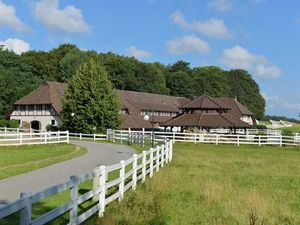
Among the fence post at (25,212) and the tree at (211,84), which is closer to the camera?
the fence post at (25,212)

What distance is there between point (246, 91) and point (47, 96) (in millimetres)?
88599

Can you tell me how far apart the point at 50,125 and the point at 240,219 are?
188 feet

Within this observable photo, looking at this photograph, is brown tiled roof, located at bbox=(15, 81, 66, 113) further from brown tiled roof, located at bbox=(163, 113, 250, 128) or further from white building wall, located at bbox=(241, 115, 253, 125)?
white building wall, located at bbox=(241, 115, 253, 125)

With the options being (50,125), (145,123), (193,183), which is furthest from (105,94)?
(193,183)

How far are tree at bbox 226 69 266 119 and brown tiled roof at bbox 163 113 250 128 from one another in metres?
82.8

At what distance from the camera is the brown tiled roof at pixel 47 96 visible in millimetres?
69750

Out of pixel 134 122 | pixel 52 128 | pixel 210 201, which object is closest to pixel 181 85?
pixel 134 122

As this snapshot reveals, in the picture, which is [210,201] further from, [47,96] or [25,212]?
[47,96]

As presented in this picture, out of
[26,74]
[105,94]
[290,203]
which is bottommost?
[290,203]

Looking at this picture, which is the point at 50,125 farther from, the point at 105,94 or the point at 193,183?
the point at 193,183

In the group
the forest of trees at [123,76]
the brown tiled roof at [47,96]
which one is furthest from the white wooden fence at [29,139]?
the forest of trees at [123,76]

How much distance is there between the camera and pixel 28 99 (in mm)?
72938

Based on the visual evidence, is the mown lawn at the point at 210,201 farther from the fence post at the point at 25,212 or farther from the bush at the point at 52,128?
the bush at the point at 52,128

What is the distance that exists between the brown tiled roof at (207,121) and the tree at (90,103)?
8.00 m
